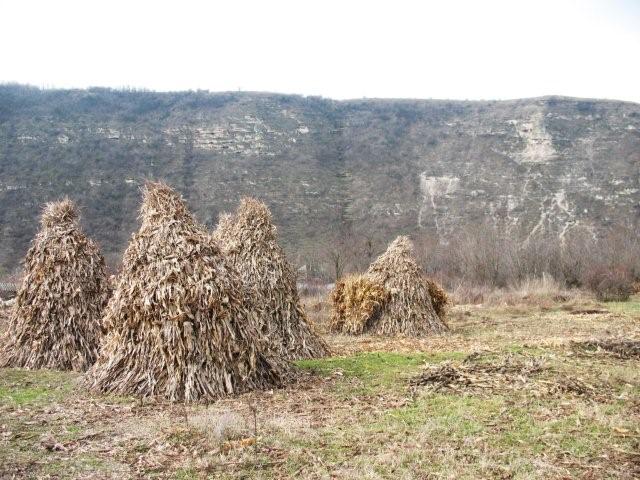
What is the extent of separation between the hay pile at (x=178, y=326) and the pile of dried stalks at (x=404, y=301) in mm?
7043

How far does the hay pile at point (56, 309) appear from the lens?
9.74 m

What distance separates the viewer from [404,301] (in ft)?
50.1

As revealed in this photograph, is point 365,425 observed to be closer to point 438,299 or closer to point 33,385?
point 33,385

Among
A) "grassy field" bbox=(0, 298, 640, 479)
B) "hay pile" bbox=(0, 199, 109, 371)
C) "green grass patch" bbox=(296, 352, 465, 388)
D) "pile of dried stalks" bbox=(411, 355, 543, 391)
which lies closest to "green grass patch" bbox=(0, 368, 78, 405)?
"grassy field" bbox=(0, 298, 640, 479)

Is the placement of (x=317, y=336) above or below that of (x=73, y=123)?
below

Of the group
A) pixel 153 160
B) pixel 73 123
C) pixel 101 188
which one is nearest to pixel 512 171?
pixel 153 160

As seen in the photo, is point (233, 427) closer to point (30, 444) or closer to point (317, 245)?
point (30, 444)

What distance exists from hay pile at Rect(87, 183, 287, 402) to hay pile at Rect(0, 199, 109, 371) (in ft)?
5.93

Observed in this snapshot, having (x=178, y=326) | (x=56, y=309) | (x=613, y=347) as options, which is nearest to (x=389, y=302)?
(x=613, y=347)

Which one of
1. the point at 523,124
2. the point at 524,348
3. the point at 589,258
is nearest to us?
the point at 524,348

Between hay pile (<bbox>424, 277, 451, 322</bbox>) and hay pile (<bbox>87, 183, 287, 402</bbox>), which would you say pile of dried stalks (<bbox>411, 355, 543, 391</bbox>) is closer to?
hay pile (<bbox>87, 183, 287, 402</bbox>)

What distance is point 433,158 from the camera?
56062mm

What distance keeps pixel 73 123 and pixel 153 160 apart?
8.81 m

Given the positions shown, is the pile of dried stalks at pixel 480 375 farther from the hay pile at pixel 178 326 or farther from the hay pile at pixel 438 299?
the hay pile at pixel 438 299
